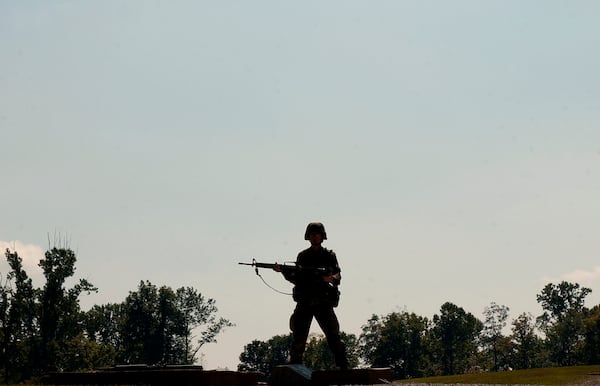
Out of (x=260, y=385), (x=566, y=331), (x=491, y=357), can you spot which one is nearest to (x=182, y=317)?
(x=491, y=357)

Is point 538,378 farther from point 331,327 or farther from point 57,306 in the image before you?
point 57,306

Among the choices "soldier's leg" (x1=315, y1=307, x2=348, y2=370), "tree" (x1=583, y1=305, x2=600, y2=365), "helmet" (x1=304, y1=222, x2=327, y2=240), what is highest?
"tree" (x1=583, y1=305, x2=600, y2=365)

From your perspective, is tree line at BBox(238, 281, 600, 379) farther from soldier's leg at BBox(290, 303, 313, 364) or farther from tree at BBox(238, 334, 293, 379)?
soldier's leg at BBox(290, 303, 313, 364)

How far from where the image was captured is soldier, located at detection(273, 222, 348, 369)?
52.3 ft

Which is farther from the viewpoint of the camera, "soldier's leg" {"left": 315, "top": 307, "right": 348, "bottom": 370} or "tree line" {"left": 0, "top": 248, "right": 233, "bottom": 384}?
"tree line" {"left": 0, "top": 248, "right": 233, "bottom": 384}

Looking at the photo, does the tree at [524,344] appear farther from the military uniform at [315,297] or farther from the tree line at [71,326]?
the military uniform at [315,297]

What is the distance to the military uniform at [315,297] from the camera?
52.3ft

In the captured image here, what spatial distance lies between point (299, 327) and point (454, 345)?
112142 mm

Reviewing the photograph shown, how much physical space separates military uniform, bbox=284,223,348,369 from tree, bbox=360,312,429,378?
103530mm

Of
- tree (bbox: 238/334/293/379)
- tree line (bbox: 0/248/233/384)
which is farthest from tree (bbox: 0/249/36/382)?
tree (bbox: 238/334/293/379)

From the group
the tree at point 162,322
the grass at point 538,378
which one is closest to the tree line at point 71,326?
the tree at point 162,322

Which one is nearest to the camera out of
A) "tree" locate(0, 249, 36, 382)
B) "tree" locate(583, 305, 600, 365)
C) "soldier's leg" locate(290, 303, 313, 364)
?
"soldier's leg" locate(290, 303, 313, 364)

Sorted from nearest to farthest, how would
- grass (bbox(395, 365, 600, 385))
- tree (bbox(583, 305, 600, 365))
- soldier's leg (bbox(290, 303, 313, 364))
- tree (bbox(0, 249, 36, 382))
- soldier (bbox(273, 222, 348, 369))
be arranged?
soldier (bbox(273, 222, 348, 369)) → soldier's leg (bbox(290, 303, 313, 364)) → grass (bbox(395, 365, 600, 385)) → tree (bbox(0, 249, 36, 382)) → tree (bbox(583, 305, 600, 365))

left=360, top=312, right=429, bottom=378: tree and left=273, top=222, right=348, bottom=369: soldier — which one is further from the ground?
left=360, top=312, right=429, bottom=378: tree
